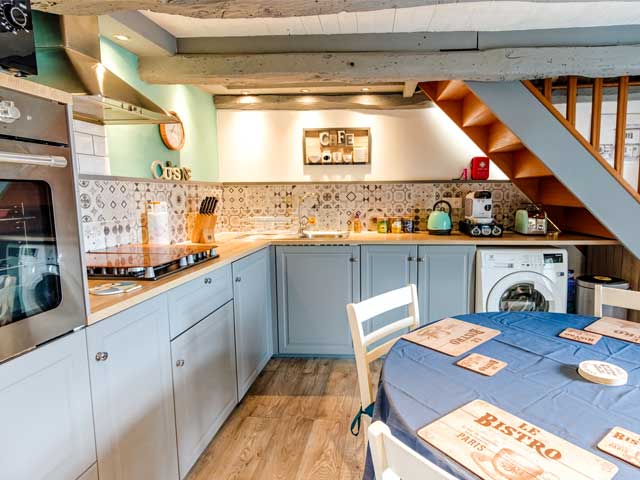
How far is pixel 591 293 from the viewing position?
2863mm

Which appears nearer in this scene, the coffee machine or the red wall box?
the coffee machine

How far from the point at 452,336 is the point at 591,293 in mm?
2092

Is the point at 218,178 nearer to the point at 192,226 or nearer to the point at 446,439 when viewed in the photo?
the point at 192,226

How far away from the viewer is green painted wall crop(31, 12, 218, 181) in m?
1.67

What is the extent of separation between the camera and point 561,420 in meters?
0.91

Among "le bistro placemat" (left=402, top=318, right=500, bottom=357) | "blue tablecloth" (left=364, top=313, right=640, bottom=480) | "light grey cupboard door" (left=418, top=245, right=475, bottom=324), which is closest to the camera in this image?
"blue tablecloth" (left=364, top=313, right=640, bottom=480)

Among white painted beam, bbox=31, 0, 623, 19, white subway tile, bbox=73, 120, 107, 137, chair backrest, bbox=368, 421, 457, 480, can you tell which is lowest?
chair backrest, bbox=368, 421, 457, 480

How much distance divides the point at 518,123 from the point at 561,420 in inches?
79.5

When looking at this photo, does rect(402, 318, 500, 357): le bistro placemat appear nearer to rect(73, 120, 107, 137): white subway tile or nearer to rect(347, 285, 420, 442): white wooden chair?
rect(347, 285, 420, 442): white wooden chair

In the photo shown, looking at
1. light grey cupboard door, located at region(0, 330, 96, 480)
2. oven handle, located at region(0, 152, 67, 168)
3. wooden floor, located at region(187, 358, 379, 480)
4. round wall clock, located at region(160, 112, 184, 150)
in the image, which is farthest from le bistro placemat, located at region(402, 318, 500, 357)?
round wall clock, located at region(160, 112, 184, 150)

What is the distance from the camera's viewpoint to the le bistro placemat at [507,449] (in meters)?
0.73

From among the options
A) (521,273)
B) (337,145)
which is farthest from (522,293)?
(337,145)

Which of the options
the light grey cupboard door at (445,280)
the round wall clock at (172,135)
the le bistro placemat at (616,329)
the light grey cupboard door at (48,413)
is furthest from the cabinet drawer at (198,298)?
the le bistro placemat at (616,329)

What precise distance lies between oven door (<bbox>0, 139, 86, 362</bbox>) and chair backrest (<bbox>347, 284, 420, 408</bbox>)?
2.84ft
